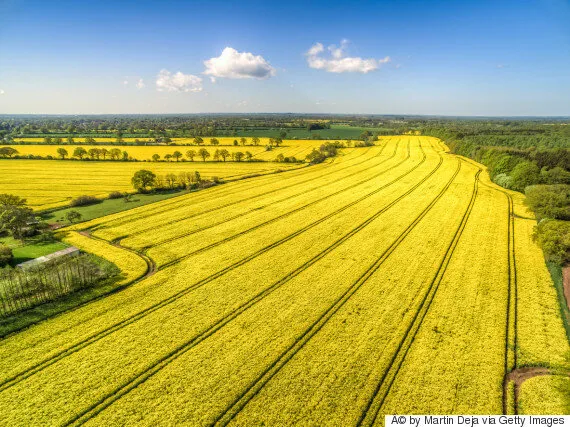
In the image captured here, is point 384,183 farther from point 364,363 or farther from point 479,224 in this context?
point 364,363

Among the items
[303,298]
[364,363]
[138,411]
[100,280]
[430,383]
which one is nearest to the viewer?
[138,411]

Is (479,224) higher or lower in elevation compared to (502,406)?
higher

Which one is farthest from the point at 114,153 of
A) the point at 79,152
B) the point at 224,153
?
the point at 224,153

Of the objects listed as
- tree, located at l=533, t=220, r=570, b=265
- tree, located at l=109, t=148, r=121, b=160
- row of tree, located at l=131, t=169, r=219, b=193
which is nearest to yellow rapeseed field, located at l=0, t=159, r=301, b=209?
tree, located at l=109, t=148, r=121, b=160

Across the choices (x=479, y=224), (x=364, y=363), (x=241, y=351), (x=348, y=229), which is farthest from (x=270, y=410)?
(x=479, y=224)

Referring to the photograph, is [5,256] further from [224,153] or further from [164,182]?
[224,153]
